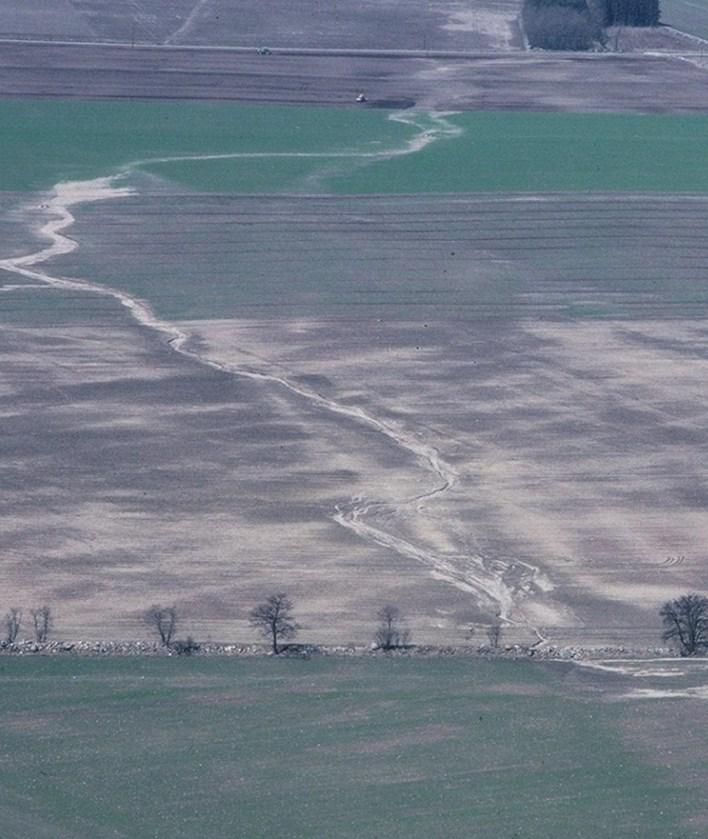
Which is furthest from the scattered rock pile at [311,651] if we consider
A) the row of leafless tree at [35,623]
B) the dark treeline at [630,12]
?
the dark treeline at [630,12]

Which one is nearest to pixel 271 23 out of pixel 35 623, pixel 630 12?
pixel 630 12

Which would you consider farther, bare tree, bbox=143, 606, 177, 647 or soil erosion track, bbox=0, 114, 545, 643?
soil erosion track, bbox=0, 114, 545, 643

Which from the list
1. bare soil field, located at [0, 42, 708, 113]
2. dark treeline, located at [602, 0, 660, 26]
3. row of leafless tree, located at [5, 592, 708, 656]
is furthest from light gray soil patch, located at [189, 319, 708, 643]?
dark treeline, located at [602, 0, 660, 26]

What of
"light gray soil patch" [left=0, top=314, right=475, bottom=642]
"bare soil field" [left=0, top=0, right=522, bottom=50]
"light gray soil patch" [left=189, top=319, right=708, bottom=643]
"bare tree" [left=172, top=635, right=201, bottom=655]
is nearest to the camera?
"bare tree" [left=172, top=635, right=201, bottom=655]

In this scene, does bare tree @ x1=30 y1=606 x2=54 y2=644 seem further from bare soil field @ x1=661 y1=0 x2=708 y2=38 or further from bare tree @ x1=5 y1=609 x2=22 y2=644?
bare soil field @ x1=661 y1=0 x2=708 y2=38

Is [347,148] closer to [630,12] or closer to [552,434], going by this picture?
[552,434]

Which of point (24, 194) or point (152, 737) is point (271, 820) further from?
point (24, 194)
